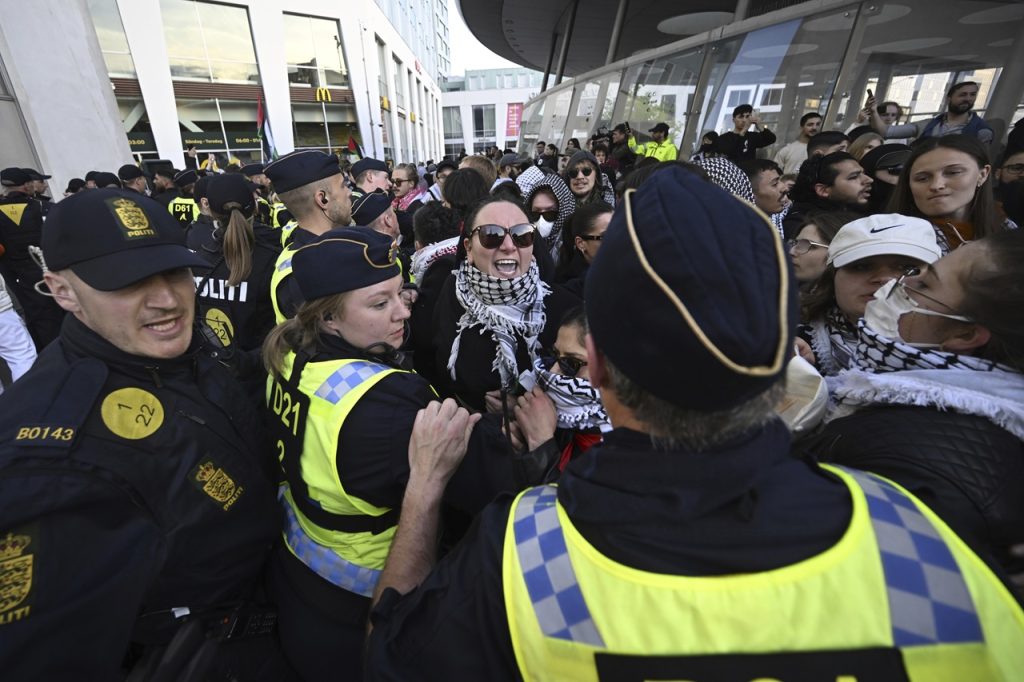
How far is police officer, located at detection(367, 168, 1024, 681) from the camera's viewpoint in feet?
2.30

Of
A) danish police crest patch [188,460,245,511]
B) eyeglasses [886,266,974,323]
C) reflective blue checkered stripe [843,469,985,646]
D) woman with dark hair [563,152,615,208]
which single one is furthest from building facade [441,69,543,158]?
reflective blue checkered stripe [843,469,985,646]

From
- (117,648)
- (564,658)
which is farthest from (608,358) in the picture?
(117,648)

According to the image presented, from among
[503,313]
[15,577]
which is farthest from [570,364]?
[15,577]

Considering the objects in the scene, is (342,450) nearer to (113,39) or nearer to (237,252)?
(237,252)

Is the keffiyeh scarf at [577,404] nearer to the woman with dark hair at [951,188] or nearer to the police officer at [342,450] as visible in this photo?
the police officer at [342,450]

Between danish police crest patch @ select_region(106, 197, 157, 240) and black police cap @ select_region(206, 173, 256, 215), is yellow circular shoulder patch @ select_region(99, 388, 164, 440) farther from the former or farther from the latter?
black police cap @ select_region(206, 173, 256, 215)

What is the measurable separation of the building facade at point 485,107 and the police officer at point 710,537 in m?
57.2

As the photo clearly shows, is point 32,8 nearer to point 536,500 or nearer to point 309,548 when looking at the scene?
point 309,548

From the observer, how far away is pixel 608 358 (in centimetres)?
87

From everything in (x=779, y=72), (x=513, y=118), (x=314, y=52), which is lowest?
(x=779, y=72)

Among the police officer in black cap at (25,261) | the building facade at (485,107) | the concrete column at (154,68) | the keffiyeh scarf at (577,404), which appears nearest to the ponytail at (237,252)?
the keffiyeh scarf at (577,404)

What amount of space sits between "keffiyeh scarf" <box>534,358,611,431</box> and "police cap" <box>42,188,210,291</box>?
1.36 meters

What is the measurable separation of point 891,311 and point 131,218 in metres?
2.52

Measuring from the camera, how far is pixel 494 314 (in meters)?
2.46
